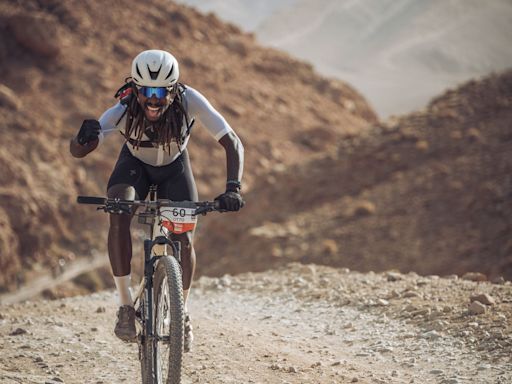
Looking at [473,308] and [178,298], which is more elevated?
[473,308]

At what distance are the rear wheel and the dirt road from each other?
131cm

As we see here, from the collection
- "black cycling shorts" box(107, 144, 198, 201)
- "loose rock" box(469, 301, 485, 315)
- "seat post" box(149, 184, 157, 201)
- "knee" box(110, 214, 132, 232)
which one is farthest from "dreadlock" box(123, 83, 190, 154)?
"loose rock" box(469, 301, 485, 315)

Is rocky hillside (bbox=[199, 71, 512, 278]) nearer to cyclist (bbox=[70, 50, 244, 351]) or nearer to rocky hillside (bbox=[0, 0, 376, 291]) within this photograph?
rocky hillside (bbox=[0, 0, 376, 291])

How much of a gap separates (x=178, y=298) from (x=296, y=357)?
2.69 metres

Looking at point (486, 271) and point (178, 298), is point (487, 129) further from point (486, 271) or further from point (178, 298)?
point (178, 298)

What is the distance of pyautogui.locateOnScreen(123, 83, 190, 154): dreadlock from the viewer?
5840 mm

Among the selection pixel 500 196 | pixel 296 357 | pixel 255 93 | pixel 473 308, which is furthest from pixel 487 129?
pixel 255 93

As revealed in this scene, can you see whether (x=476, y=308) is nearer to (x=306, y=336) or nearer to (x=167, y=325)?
(x=306, y=336)

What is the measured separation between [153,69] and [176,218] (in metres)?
1.02

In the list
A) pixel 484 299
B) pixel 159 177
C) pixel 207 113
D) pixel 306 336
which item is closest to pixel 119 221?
pixel 159 177

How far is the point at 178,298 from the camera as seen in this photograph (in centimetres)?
502

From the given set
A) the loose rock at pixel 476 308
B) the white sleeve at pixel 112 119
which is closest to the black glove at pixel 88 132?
the white sleeve at pixel 112 119

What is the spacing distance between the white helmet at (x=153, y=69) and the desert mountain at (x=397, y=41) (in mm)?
94164

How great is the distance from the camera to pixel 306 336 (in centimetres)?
848
